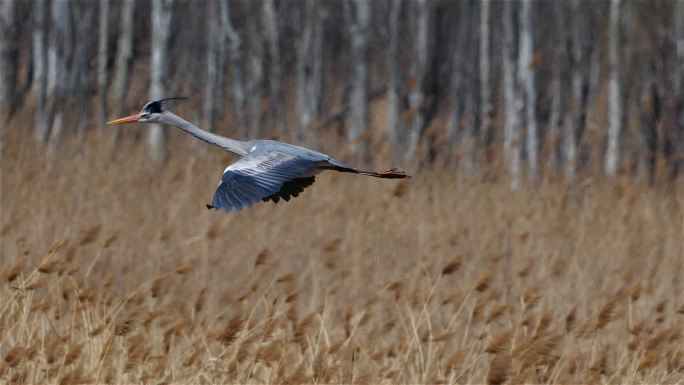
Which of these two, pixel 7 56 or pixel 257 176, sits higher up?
pixel 7 56

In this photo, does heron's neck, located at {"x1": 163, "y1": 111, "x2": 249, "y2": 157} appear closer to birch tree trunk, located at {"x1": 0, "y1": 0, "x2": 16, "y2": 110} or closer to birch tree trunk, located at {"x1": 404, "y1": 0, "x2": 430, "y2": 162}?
birch tree trunk, located at {"x1": 0, "y1": 0, "x2": 16, "y2": 110}

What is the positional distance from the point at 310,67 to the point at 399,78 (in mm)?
6172

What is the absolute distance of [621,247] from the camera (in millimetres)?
6773

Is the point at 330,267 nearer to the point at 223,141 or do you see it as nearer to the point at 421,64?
the point at 223,141

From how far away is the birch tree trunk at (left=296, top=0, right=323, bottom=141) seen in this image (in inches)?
651

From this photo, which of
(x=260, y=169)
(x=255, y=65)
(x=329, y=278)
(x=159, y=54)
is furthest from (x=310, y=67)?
(x=260, y=169)

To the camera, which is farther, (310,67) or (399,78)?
(310,67)

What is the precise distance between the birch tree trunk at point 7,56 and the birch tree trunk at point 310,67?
13.4ft

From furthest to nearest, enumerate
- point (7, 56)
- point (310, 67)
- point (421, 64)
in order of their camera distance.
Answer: point (310, 67)
point (421, 64)
point (7, 56)

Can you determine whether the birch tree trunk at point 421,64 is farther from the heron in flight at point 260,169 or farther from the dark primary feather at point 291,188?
the heron in flight at point 260,169

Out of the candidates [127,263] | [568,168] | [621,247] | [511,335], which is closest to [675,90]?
[568,168]

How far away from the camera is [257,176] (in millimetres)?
4102

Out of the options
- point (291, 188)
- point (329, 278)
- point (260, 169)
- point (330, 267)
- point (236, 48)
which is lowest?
point (329, 278)

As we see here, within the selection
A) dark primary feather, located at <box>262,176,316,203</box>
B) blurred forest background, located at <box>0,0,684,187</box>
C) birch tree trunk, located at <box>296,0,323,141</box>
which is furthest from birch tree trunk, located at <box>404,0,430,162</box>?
dark primary feather, located at <box>262,176,316,203</box>
